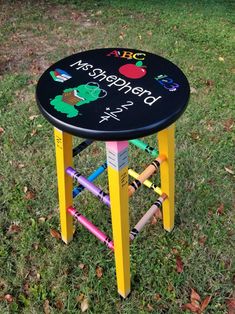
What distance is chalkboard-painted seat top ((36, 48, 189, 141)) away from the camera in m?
1.46

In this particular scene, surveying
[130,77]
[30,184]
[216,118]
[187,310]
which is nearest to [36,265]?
[30,184]

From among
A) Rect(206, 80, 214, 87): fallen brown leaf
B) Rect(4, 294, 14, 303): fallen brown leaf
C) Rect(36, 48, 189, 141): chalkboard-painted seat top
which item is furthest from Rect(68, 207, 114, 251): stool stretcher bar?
Rect(206, 80, 214, 87): fallen brown leaf

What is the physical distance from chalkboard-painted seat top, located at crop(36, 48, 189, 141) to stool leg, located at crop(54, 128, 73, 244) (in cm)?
22

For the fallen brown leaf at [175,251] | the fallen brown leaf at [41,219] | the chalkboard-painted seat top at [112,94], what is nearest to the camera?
the chalkboard-painted seat top at [112,94]

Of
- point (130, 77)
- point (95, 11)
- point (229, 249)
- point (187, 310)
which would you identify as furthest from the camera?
point (95, 11)

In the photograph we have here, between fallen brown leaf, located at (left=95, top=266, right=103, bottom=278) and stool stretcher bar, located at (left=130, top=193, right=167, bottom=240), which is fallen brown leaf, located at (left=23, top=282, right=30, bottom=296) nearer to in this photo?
fallen brown leaf, located at (left=95, top=266, right=103, bottom=278)

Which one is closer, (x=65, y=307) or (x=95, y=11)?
(x=65, y=307)

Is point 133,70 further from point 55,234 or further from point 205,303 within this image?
point 205,303

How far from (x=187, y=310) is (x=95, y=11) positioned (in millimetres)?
5060

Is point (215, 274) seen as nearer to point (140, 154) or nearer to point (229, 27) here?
point (140, 154)

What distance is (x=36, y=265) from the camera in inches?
86.7

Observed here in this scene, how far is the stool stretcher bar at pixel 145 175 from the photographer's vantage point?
1.82 meters

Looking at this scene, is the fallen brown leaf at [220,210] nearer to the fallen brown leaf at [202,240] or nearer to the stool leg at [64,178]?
the fallen brown leaf at [202,240]

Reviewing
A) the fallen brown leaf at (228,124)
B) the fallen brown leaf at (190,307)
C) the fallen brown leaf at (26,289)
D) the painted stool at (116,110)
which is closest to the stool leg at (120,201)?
the painted stool at (116,110)
